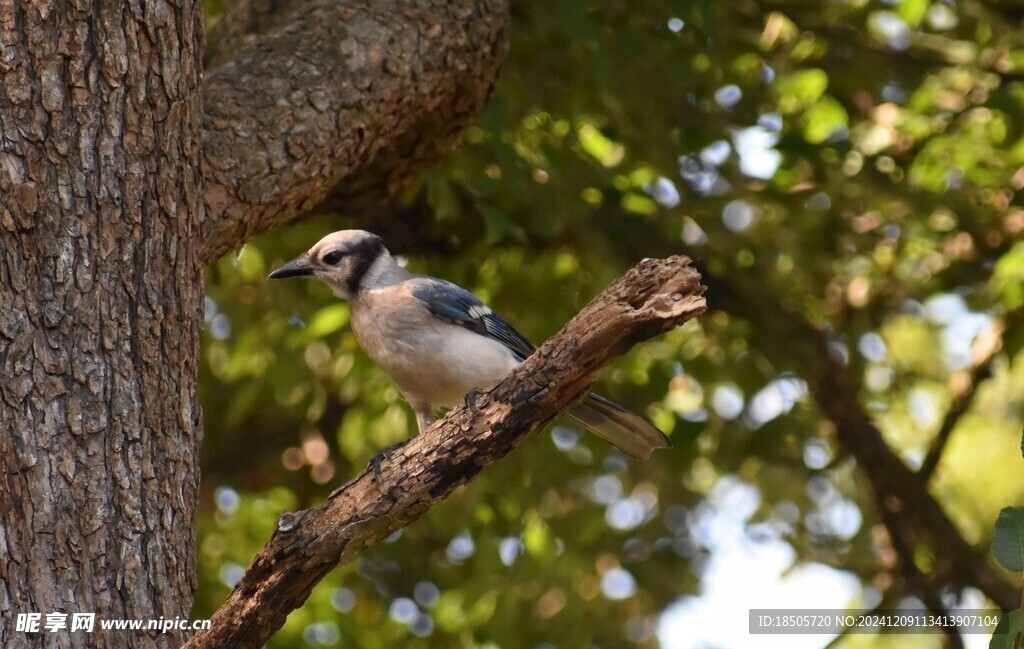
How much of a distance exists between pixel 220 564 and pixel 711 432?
8.30 feet

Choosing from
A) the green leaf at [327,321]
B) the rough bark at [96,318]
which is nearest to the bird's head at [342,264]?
the green leaf at [327,321]

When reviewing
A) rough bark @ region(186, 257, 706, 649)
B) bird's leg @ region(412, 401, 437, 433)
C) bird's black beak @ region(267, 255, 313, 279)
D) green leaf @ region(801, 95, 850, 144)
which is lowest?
bird's leg @ region(412, 401, 437, 433)

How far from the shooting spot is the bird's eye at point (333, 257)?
4754 mm

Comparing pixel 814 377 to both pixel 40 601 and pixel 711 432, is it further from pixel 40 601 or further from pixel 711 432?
pixel 40 601

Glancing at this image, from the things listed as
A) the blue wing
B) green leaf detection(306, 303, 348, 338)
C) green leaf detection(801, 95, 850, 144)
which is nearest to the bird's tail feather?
the blue wing

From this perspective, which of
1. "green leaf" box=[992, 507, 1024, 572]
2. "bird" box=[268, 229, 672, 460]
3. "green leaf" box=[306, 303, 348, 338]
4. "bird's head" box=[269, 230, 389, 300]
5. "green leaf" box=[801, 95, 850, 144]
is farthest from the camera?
"green leaf" box=[801, 95, 850, 144]

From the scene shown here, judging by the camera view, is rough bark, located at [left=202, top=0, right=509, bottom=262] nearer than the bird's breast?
Yes

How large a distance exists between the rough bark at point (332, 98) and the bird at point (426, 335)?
336mm

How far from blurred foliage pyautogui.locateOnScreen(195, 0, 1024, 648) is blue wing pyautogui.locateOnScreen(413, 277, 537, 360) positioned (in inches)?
11.7

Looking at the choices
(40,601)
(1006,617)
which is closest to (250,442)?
(40,601)

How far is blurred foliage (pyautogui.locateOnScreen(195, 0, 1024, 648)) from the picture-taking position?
512 centimetres

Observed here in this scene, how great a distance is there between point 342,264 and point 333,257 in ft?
0.16

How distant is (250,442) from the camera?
697cm

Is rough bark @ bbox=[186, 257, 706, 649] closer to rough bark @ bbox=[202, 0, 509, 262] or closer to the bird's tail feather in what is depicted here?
the bird's tail feather
